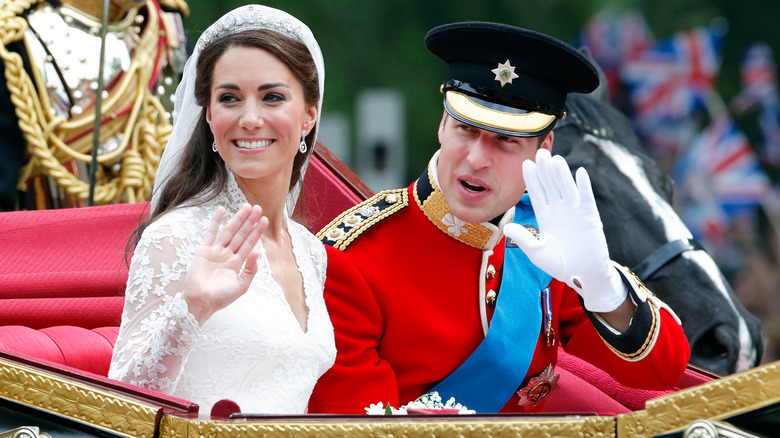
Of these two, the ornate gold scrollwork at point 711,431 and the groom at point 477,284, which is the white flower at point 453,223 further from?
the ornate gold scrollwork at point 711,431

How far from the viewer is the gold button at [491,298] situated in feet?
7.74

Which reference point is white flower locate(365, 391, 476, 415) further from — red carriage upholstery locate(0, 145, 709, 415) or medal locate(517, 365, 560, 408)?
red carriage upholstery locate(0, 145, 709, 415)

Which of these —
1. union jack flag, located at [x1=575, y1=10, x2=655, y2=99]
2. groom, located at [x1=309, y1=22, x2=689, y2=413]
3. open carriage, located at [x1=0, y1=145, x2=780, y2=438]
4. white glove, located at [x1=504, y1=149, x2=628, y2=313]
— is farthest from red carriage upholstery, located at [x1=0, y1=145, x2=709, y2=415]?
union jack flag, located at [x1=575, y1=10, x2=655, y2=99]

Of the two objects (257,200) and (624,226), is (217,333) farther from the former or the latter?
(624,226)

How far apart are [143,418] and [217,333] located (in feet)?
1.02

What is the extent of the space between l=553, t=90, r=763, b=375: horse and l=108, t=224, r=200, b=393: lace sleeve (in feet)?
5.34

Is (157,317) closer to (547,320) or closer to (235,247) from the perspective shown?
(235,247)

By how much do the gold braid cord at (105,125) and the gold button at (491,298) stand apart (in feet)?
4.70

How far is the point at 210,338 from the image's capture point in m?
1.96

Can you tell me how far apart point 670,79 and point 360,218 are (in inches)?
234

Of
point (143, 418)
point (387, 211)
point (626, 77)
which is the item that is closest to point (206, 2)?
point (626, 77)

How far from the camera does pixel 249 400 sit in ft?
6.58

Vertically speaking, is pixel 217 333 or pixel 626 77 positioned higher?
pixel 626 77

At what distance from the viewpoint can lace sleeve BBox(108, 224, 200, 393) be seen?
181 centimetres
